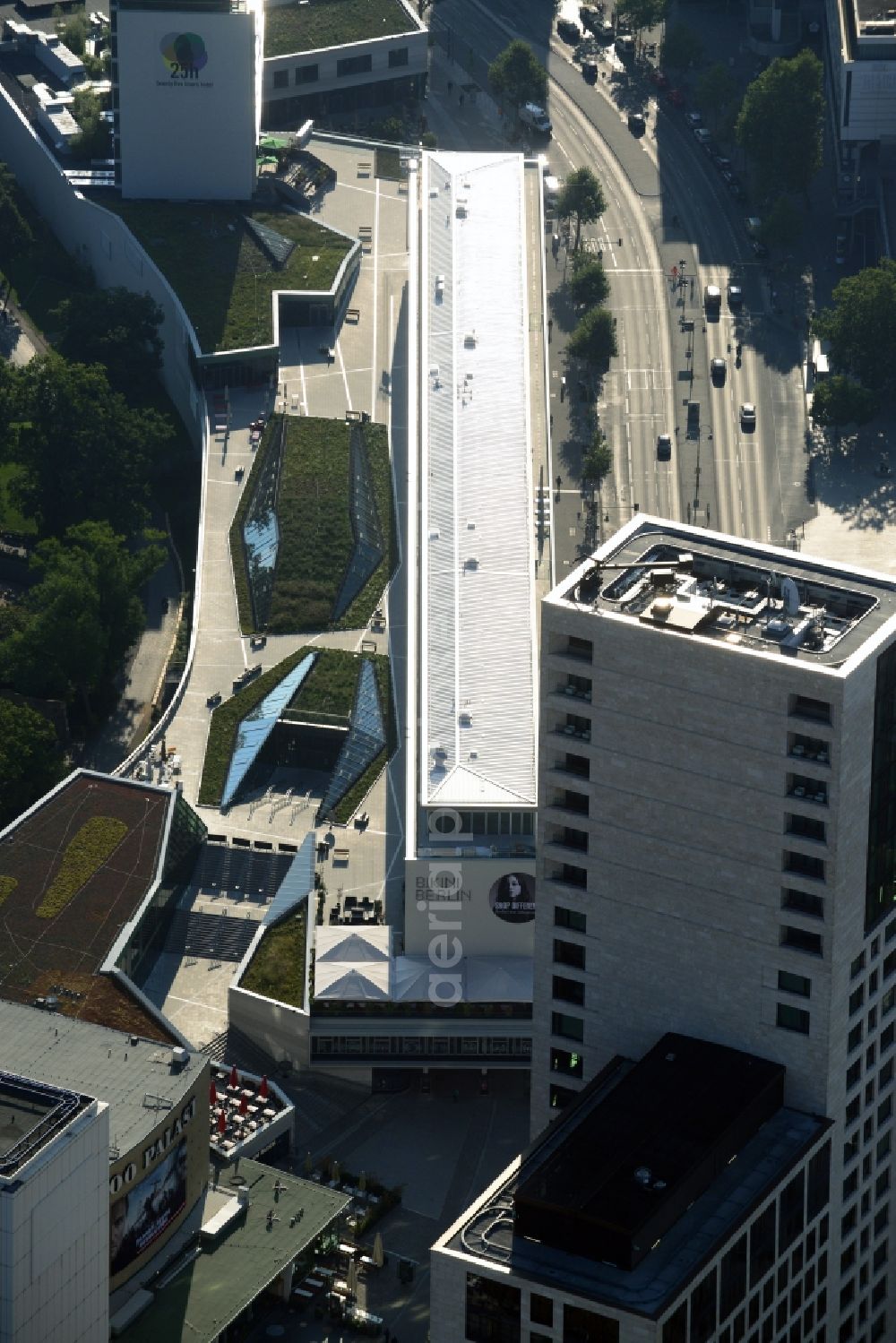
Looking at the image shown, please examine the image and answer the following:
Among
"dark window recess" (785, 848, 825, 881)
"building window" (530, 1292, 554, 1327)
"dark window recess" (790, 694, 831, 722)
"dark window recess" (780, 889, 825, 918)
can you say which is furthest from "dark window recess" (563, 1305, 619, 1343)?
"dark window recess" (790, 694, 831, 722)

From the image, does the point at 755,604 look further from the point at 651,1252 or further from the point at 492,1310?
the point at 492,1310

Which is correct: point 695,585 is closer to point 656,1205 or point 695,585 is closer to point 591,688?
point 591,688

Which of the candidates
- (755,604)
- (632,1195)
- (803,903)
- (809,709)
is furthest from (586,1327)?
(755,604)

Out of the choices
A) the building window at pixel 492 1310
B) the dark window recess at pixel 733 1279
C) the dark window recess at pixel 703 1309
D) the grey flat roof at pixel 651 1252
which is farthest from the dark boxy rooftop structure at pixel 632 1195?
the dark window recess at pixel 733 1279

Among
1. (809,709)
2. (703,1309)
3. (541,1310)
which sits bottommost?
(703,1309)

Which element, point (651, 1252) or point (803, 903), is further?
point (803, 903)

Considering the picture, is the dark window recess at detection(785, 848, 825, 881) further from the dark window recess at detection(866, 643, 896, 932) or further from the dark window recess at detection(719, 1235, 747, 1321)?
the dark window recess at detection(719, 1235, 747, 1321)

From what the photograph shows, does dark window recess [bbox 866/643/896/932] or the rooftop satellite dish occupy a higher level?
the rooftop satellite dish
